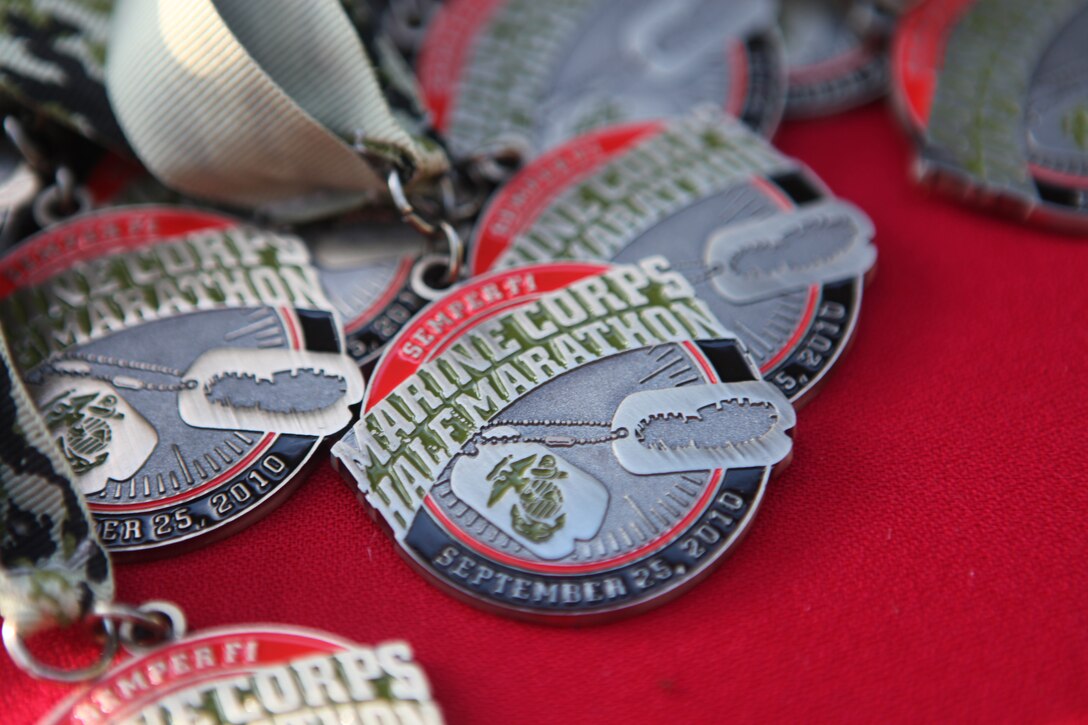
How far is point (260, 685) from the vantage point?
2.89 ft

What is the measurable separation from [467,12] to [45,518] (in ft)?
2.80

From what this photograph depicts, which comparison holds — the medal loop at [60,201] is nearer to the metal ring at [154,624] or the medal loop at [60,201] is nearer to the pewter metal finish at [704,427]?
the metal ring at [154,624]

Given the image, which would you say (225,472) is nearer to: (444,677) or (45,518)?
(45,518)

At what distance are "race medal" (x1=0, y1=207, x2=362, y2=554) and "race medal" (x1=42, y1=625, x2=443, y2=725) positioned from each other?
128 millimetres

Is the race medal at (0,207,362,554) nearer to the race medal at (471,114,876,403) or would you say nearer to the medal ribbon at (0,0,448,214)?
the medal ribbon at (0,0,448,214)

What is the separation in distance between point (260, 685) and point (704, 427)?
18.2 inches

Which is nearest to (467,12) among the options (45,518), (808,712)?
(45,518)

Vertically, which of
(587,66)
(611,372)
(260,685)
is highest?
(587,66)

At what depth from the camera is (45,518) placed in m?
0.96

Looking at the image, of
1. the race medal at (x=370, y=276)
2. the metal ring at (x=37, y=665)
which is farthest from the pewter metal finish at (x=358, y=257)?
the metal ring at (x=37, y=665)

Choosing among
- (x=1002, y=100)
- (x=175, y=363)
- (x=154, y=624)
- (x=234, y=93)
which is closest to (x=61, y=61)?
(x=234, y=93)

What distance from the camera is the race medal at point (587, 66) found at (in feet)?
4.36

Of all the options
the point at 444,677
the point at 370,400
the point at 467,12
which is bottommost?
the point at 444,677

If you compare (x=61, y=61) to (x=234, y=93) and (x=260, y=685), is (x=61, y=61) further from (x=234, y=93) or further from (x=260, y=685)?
(x=260, y=685)
